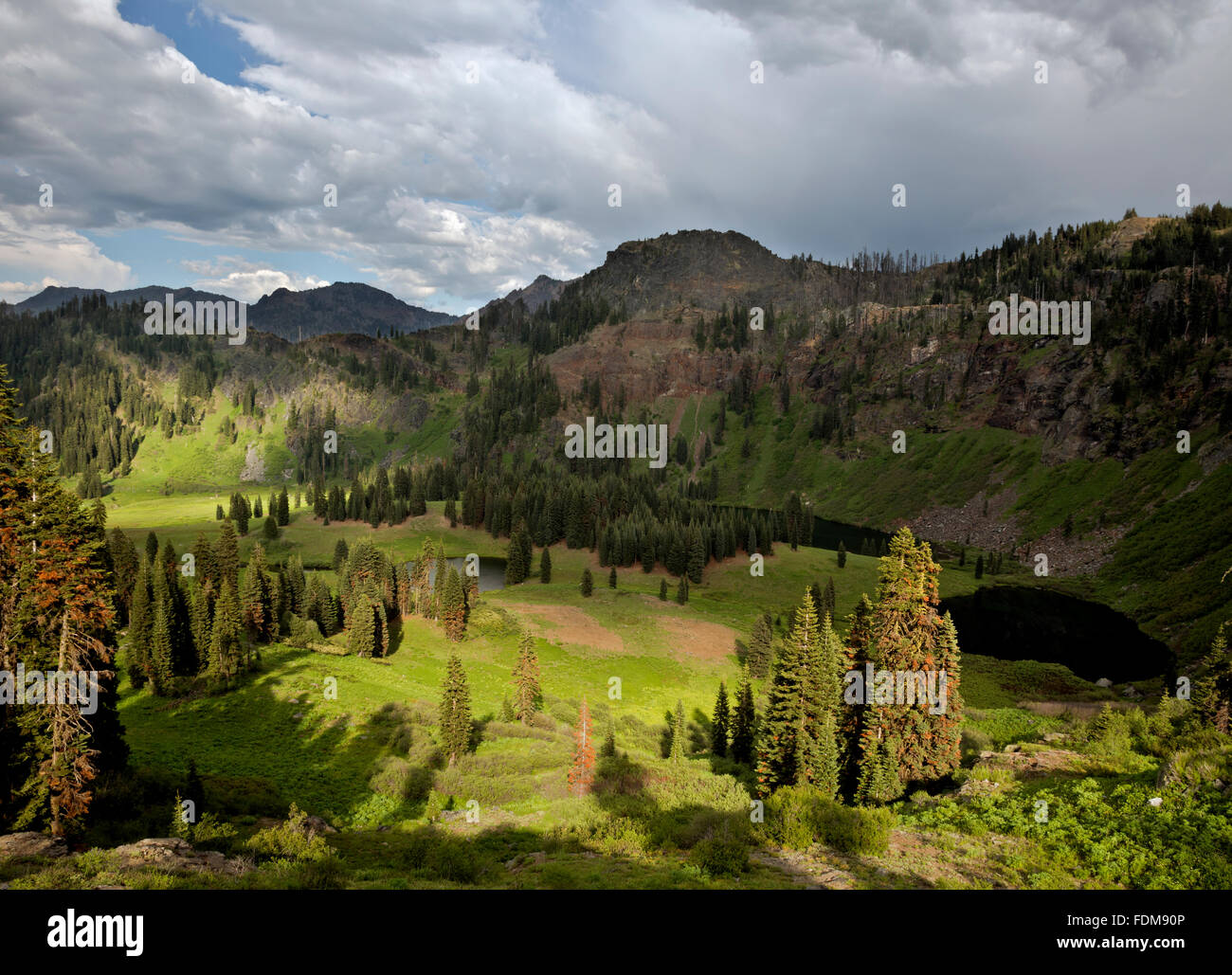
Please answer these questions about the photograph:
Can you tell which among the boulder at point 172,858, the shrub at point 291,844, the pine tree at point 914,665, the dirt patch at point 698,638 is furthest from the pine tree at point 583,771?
the dirt patch at point 698,638

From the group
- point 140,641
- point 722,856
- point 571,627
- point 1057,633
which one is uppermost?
point 722,856

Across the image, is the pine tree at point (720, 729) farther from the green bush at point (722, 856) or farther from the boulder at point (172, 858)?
the boulder at point (172, 858)

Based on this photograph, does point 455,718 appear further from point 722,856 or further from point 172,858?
point 722,856

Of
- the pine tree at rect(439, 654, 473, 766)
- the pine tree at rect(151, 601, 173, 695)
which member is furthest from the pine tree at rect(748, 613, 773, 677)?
the pine tree at rect(151, 601, 173, 695)

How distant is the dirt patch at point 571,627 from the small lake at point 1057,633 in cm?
6217

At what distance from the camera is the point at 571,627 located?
97562 mm

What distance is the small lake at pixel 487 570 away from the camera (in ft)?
471

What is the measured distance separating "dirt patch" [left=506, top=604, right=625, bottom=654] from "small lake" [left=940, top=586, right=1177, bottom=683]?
6217 cm

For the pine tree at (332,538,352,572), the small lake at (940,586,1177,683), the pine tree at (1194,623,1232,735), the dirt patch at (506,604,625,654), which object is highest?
the pine tree at (1194,623,1232,735)

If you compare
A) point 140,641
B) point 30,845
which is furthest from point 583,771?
point 140,641

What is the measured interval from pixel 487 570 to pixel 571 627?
224 feet

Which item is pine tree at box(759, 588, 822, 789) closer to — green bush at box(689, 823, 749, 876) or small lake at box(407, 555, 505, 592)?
green bush at box(689, 823, 749, 876)

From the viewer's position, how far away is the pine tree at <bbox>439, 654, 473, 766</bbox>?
4594 cm
